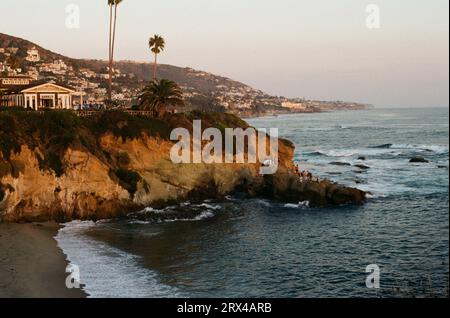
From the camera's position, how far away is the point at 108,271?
27.0 metres

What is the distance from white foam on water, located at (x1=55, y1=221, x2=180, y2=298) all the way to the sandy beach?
0.80 metres

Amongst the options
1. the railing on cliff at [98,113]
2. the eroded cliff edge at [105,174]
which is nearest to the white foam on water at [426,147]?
the eroded cliff edge at [105,174]

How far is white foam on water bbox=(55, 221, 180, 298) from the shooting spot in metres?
24.2

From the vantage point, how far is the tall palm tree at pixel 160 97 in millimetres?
53438

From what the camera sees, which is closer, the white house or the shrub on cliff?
the shrub on cliff

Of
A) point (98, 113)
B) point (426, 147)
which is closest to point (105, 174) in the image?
point (98, 113)

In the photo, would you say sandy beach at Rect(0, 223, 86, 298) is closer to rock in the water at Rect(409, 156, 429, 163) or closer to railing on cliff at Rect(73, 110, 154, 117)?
railing on cliff at Rect(73, 110, 154, 117)

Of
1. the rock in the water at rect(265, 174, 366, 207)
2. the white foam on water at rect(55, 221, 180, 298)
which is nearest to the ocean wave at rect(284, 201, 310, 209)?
the rock in the water at rect(265, 174, 366, 207)

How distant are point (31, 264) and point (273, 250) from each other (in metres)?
14.6

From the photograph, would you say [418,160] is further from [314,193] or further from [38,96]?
[38,96]

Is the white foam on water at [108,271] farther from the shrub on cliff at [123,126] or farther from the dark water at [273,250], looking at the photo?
the shrub on cliff at [123,126]

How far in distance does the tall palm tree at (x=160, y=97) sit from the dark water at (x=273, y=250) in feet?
43.8

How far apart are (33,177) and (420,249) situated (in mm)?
28834
